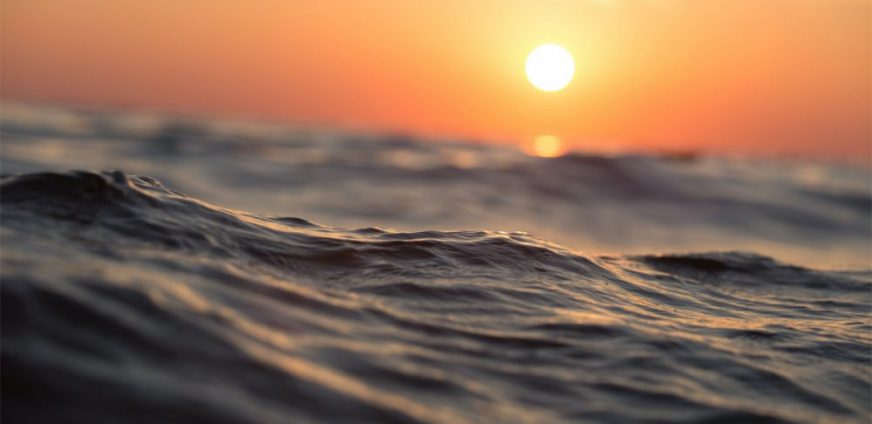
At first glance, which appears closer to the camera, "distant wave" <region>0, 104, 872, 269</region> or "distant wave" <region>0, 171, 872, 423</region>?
"distant wave" <region>0, 171, 872, 423</region>

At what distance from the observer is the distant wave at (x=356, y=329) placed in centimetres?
231

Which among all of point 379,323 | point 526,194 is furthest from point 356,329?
point 526,194

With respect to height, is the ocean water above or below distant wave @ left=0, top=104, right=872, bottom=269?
below

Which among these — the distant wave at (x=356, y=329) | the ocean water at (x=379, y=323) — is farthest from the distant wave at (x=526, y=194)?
the distant wave at (x=356, y=329)

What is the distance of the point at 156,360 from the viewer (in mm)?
2365

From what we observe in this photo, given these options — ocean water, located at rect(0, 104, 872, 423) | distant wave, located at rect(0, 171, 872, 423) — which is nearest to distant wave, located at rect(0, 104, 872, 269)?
ocean water, located at rect(0, 104, 872, 423)

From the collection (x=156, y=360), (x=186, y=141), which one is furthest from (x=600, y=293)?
(x=186, y=141)

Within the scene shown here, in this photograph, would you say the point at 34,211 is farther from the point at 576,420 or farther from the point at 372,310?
the point at 576,420

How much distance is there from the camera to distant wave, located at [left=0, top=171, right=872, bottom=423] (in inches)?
91.0

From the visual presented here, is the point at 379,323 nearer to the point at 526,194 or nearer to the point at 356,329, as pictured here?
the point at 356,329

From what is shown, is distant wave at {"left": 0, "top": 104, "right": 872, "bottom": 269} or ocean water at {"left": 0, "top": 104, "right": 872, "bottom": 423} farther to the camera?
distant wave at {"left": 0, "top": 104, "right": 872, "bottom": 269}

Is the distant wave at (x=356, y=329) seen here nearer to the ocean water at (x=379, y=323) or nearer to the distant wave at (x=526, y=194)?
the ocean water at (x=379, y=323)

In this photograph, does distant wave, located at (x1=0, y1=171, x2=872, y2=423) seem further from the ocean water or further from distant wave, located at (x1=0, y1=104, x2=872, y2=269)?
distant wave, located at (x1=0, y1=104, x2=872, y2=269)

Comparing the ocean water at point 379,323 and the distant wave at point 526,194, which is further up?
the distant wave at point 526,194
